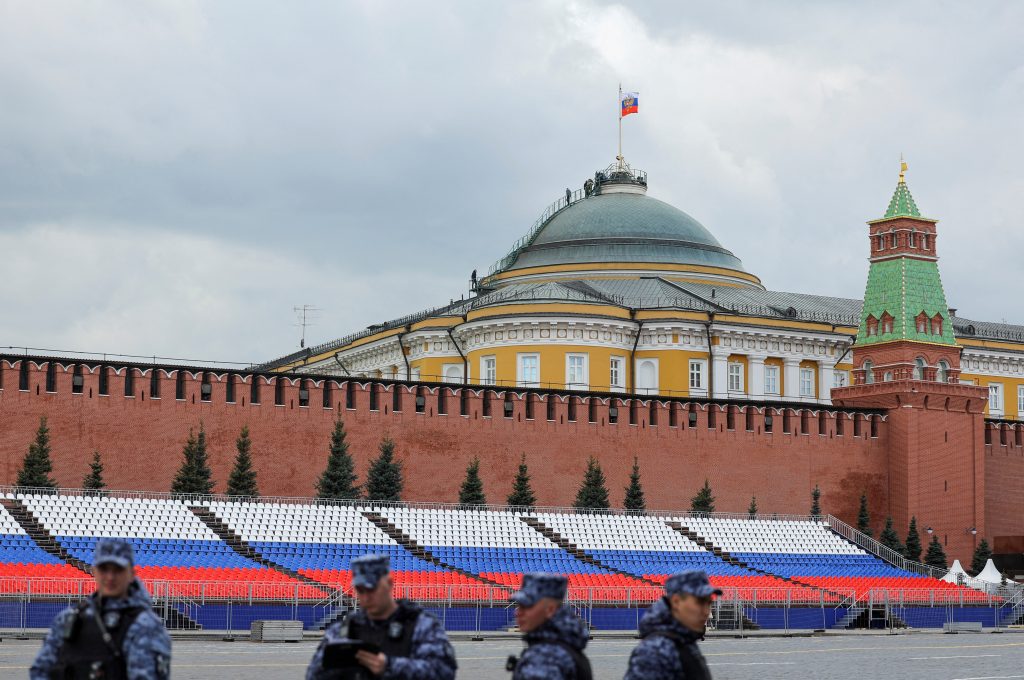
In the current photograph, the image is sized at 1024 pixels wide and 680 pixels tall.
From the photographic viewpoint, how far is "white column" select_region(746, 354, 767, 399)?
2719 inches

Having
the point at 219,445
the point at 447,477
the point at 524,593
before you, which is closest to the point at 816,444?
the point at 447,477

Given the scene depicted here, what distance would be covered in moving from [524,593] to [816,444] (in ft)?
169

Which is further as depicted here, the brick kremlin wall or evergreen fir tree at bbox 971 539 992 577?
evergreen fir tree at bbox 971 539 992 577

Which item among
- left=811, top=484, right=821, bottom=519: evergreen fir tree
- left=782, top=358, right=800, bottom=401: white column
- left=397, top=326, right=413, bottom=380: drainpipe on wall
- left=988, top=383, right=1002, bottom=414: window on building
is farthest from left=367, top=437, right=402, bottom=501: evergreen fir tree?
left=988, top=383, right=1002, bottom=414: window on building

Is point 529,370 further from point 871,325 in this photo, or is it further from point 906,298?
point 906,298

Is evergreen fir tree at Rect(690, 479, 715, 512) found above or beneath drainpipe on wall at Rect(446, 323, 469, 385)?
beneath

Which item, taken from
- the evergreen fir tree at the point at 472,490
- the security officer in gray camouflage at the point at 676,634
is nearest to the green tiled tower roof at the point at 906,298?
the evergreen fir tree at the point at 472,490

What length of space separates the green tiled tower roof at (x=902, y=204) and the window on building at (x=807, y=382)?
11.1 metres

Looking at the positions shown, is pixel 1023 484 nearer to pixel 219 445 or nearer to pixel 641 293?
pixel 641 293

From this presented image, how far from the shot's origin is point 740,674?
24.5m

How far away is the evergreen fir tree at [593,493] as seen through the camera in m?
52.3

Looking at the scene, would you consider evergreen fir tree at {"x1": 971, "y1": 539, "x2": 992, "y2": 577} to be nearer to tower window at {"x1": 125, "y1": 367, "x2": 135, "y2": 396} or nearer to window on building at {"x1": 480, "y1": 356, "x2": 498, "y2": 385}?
window on building at {"x1": 480, "y1": 356, "x2": 498, "y2": 385}

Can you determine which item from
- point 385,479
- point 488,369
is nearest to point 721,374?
point 488,369

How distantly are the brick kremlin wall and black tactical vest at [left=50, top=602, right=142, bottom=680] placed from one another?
39856 mm
